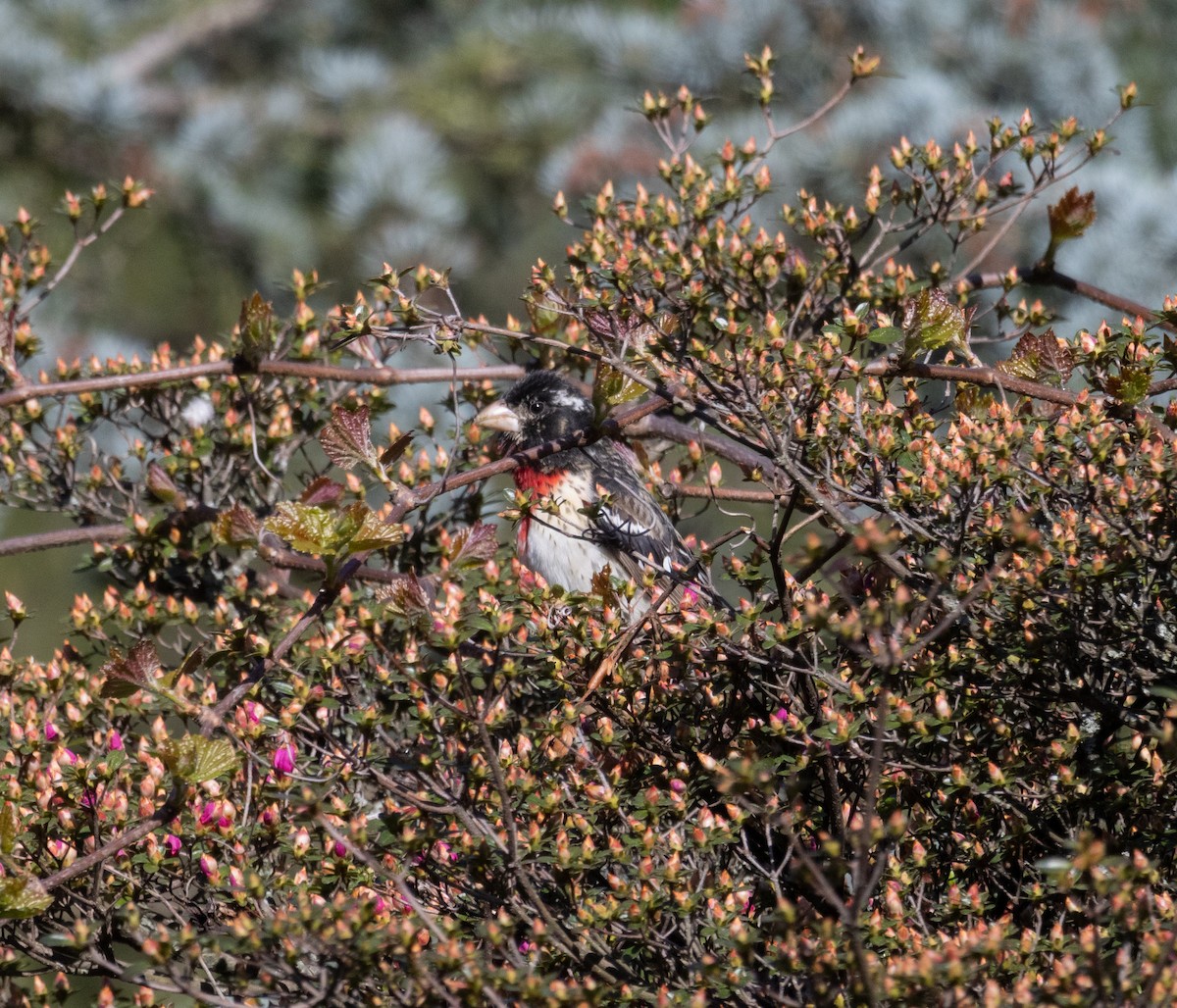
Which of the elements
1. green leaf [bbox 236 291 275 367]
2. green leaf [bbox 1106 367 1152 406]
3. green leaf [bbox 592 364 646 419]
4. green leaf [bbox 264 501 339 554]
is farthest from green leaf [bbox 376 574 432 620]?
green leaf [bbox 1106 367 1152 406]

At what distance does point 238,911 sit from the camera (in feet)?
6.10

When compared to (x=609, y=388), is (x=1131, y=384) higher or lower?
higher

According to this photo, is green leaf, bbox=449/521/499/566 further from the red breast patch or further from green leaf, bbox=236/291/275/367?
the red breast patch

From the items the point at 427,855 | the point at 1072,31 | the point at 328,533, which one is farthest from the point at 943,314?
the point at 1072,31

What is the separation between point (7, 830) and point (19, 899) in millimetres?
127

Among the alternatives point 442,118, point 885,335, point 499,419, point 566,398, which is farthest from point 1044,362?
point 442,118

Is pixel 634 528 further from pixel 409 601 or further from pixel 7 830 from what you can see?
pixel 7 830

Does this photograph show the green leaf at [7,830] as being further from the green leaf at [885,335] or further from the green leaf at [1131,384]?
the green leaf at [1131,384]

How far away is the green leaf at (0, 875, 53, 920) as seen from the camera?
1704 mm

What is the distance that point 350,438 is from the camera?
218cm

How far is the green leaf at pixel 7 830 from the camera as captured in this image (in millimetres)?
1789

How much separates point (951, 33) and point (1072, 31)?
519mm

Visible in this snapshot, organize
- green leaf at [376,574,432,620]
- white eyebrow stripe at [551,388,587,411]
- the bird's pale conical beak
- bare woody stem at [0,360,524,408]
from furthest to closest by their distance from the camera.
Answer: white eyebrow stripe at [551,388,587,411]
the bird's pale conical beak
bare woody stem at [0,360,524,408]
green leaf at [376,574,432,620]

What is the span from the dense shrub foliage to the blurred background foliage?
10.3ft
